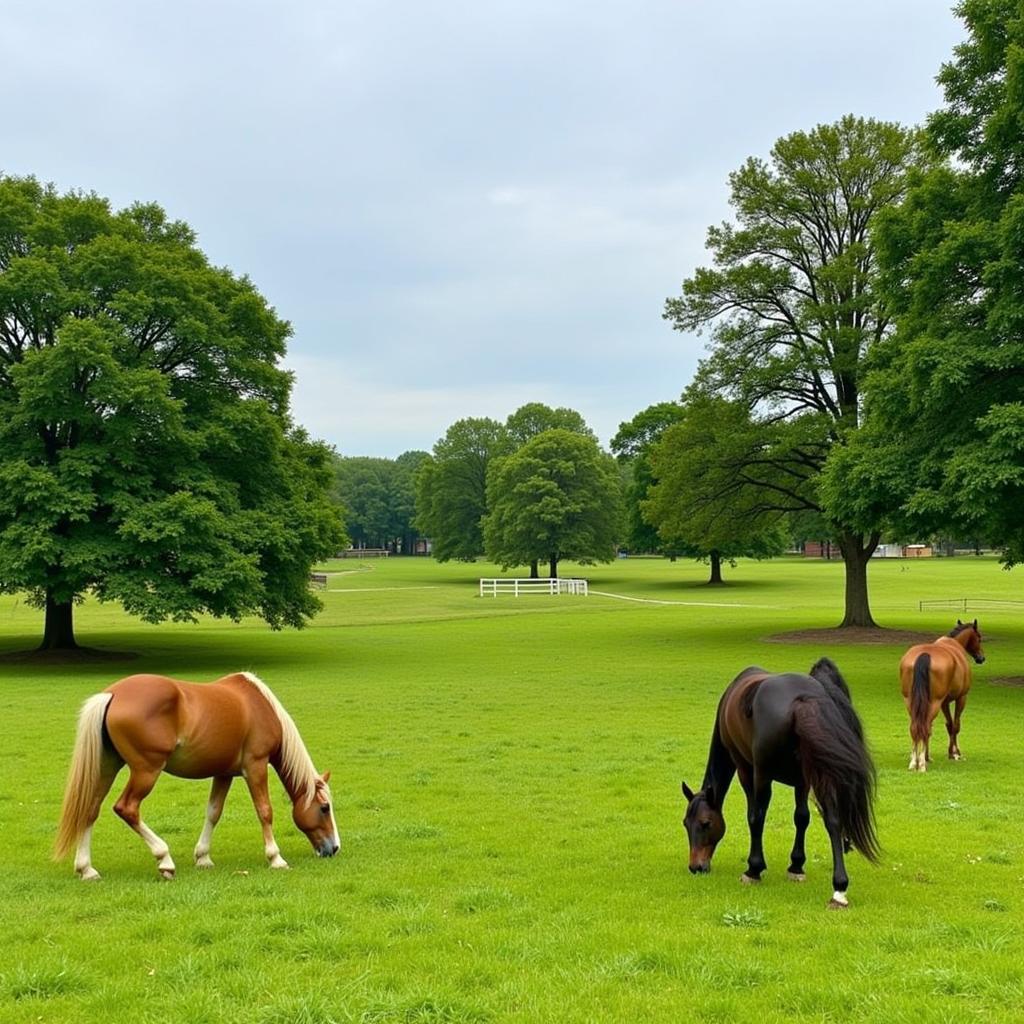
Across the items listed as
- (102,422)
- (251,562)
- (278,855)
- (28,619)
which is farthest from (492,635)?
(278,855)

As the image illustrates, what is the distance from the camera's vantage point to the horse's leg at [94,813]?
24.7 feet

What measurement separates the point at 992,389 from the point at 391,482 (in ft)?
502

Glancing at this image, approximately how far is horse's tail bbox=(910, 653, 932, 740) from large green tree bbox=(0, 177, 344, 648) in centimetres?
1853

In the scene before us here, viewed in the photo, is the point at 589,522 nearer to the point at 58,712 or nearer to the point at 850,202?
the point at 850,202

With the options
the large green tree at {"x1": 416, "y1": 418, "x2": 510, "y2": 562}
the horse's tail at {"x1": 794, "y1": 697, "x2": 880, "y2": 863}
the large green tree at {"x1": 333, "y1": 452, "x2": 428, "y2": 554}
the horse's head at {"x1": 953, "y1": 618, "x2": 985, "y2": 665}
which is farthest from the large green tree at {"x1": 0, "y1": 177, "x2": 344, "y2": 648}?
the large green tree at {"x1": 333, "y1": 452, "x2": 428, "y2": 554}

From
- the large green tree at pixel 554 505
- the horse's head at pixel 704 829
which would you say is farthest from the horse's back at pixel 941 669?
the large green tree at pixel 554 505

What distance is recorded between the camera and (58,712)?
1803 centimetres

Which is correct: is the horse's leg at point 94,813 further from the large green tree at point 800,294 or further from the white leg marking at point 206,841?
the large green tree at point 800,294

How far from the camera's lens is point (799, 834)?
7223 mm

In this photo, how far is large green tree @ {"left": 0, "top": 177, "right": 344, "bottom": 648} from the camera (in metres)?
24.7

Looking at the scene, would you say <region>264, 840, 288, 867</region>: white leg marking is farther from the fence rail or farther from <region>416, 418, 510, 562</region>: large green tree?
<region>416, 418, 510, 562</region>: large green tree

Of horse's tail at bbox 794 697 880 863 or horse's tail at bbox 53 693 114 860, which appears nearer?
horse's tail at bbox 794 697 880 863

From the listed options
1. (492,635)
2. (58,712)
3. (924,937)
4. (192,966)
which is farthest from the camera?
(492,635)

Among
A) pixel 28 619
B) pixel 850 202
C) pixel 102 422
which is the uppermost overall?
pixel 850 202
